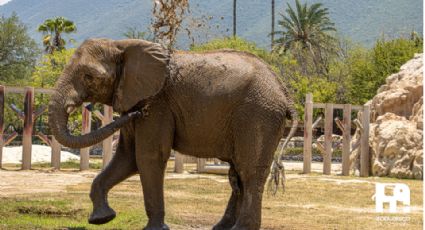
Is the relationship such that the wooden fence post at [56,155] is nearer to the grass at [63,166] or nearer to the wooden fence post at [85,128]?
the wooden fence post at [85,128]

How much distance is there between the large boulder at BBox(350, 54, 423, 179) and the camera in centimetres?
2020

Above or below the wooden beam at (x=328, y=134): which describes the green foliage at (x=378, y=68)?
above

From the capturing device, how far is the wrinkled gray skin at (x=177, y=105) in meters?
7.94

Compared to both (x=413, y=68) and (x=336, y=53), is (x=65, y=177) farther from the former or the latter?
(x=336, y=53)

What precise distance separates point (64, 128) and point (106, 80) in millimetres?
646

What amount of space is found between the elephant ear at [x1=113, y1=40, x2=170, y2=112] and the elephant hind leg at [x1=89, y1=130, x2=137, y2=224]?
0.50 meters

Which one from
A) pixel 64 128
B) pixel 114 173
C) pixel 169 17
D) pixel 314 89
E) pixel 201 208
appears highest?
pixel 314 89

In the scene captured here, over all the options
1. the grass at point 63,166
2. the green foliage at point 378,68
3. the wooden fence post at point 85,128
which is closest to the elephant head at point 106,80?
the wooden fence post at point 85,128

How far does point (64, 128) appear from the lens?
7805 millimetres

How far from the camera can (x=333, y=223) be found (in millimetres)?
10734

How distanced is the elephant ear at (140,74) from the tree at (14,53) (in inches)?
1559

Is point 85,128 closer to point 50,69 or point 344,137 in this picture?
point 344,137

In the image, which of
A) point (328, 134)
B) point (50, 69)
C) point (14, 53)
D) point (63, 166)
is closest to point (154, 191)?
point (328, 134)

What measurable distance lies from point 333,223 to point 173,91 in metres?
3.76
